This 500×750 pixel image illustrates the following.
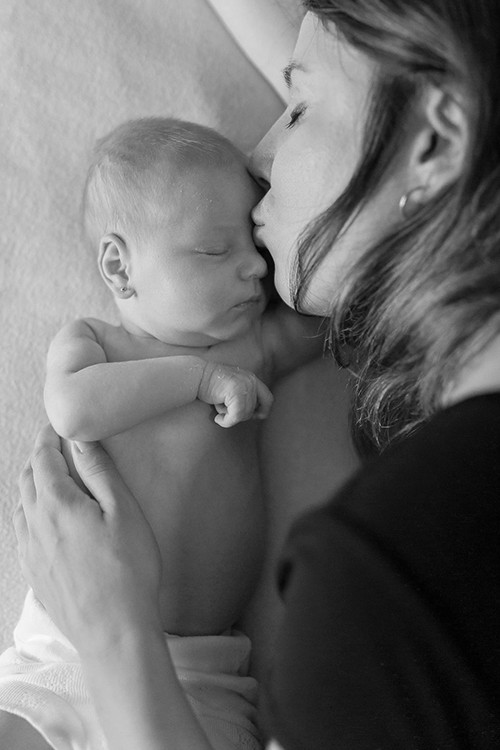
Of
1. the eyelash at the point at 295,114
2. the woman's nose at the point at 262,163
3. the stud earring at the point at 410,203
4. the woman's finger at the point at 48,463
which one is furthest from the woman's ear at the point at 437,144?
the woman's finger at the point at 48,463

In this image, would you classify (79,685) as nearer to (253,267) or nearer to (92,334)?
(92,334)

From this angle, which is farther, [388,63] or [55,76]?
[55,76]

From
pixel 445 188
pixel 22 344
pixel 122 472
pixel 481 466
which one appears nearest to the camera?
pixel 481 466

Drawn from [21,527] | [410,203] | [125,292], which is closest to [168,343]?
[125,292]

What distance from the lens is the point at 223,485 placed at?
1022 millimetres

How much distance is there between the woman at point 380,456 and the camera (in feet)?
2.08

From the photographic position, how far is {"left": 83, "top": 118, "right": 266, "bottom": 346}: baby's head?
0.99 m

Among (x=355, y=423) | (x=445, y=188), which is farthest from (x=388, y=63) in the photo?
(x=355, y=423)

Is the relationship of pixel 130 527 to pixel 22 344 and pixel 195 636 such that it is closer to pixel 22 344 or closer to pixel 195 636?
pixel 195 636

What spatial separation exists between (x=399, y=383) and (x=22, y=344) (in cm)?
58

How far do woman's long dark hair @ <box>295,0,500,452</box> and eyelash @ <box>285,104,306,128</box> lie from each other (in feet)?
0.30

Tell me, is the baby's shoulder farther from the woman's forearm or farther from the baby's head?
the woman's forearm

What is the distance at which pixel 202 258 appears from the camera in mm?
1005

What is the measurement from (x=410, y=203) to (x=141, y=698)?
0.56 metres
